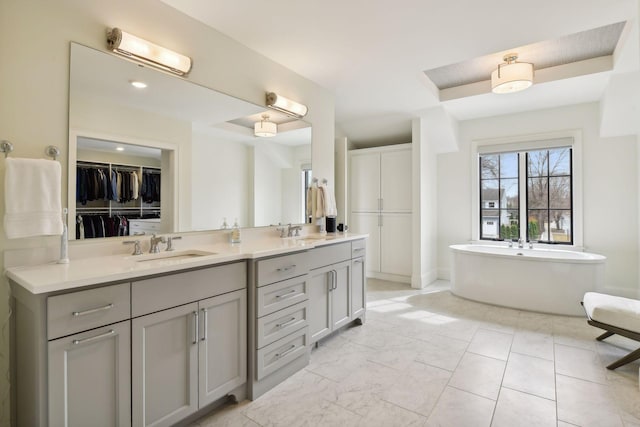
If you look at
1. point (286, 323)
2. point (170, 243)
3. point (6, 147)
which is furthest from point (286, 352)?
point (6, 147)

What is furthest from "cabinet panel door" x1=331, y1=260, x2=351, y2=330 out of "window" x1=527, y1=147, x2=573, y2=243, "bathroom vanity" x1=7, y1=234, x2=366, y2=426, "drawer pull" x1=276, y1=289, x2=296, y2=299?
"window" x1=527, y1=147, x2=573, y2=243

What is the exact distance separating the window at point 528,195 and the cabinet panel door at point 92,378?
4.88m

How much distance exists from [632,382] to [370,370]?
1.69 metres

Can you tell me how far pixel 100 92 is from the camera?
1785 mm

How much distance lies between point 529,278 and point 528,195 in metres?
1.56

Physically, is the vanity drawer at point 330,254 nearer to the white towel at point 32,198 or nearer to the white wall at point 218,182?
the white wall at point 218,182

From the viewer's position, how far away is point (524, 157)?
4.55 m

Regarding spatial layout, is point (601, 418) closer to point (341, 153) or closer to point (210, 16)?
point (210, 16)

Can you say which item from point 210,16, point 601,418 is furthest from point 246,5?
point 601,418

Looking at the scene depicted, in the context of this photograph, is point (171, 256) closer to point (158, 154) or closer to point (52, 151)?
point (158, 154)

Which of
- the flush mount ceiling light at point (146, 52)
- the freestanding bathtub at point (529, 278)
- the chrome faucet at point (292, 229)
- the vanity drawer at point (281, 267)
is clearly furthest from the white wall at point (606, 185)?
the flush mount ceiling light at point (146, 52)

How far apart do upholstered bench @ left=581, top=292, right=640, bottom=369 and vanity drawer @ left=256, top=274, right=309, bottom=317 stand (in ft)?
7.15

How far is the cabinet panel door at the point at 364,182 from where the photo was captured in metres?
4.98

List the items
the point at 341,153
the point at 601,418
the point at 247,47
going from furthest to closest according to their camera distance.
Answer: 1. the point at 341,153
2. the point at 247,47
3. the point at 601,418
